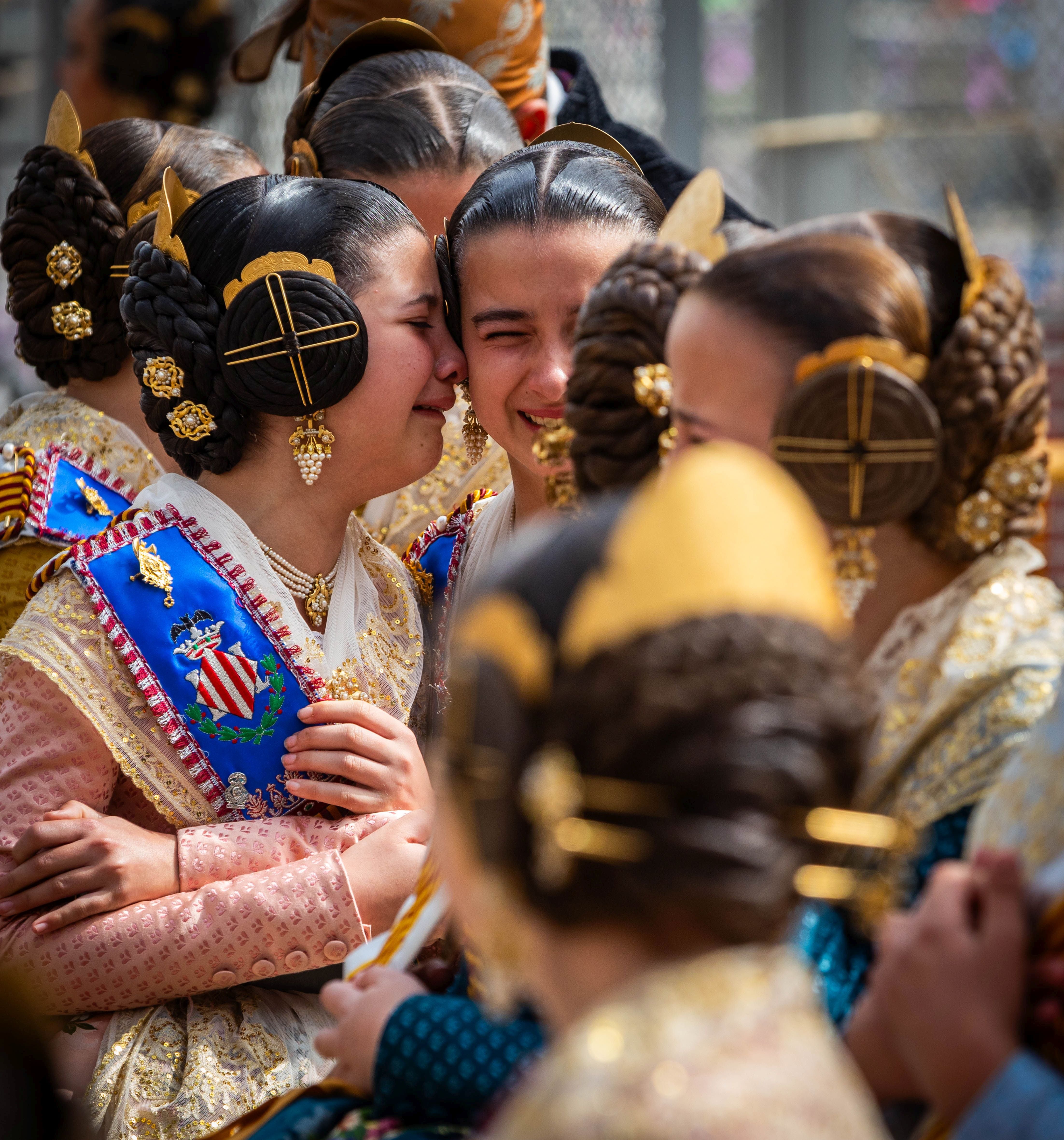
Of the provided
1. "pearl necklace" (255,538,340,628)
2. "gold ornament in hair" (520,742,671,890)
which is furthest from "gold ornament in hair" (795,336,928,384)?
"pearl necklace" (255,538,340,628)

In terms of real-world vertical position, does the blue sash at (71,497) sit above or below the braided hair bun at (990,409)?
below

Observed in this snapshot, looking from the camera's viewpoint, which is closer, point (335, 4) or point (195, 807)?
point (195, 807)

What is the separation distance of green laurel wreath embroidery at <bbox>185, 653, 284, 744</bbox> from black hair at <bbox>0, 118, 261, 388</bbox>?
943 millimetres

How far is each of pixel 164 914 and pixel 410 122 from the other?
1.48 metres

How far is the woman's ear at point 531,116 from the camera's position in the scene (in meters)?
3.12

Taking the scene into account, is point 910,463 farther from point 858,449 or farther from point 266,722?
point 266,722

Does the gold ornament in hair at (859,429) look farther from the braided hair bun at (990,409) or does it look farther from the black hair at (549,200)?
the black hair at (549,200)

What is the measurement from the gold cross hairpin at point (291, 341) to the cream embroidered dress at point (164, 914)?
247 mm

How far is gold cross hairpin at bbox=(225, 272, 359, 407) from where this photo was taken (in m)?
1.83

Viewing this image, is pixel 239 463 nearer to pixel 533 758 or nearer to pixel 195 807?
pixel 195 807

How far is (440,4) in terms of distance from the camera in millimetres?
3021

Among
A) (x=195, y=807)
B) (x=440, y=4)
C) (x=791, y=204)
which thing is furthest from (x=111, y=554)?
(x=791, y=204)

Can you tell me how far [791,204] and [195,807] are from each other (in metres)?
4.74

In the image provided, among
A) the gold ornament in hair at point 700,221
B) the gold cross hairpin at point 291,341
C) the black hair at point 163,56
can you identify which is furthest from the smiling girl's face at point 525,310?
the black hair at point 163,56
